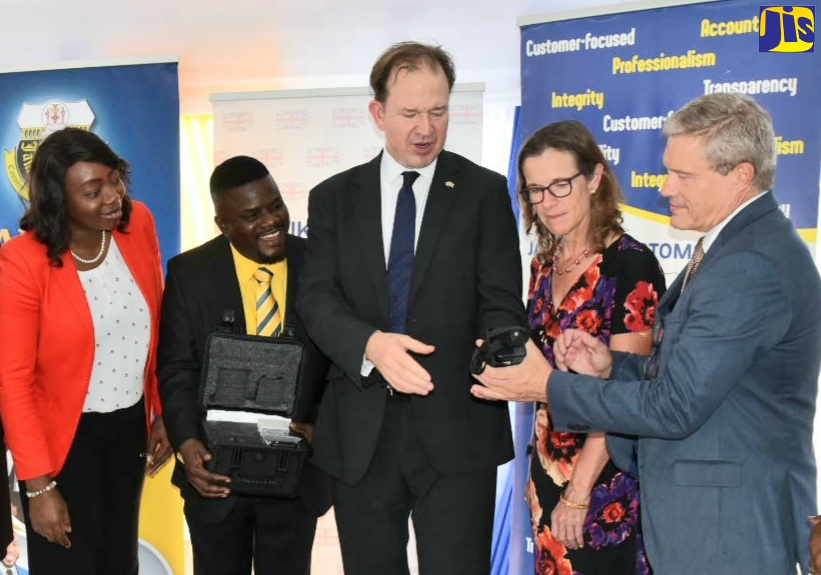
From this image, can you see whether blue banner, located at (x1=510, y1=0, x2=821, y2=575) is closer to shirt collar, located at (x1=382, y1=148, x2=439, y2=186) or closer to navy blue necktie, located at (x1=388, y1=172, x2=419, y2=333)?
shirt collar, located at (x1=382, y1=148, x2=439, y2=186)

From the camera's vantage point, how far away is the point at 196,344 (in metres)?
2.80

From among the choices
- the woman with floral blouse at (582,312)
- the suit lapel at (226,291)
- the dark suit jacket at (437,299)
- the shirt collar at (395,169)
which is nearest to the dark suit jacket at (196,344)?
the suit lapel at (226,291)

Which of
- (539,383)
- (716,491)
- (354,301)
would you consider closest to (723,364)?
(716,491)

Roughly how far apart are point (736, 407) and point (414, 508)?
91cm

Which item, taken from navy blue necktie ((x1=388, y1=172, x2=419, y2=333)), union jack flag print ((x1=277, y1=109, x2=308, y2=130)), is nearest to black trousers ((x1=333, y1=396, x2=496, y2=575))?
navy blue necktie ((x1=388, y1=172, x2=419, y2=333))

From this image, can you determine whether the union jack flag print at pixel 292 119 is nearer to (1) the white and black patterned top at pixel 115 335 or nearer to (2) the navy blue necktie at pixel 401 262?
(1) the white and black patterned top at pixel 115 335

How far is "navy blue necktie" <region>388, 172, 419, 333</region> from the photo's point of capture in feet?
7.39

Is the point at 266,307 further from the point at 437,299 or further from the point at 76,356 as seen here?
the point at 437,299

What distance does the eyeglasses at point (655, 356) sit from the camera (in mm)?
2016

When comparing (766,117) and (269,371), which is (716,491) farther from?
(269,371)

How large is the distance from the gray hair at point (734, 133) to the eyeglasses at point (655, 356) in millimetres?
414

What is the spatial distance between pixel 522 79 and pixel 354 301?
77.6 inches

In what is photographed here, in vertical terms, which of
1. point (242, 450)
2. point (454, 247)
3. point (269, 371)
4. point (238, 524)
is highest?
point (454, 247)

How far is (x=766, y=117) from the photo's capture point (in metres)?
1.92
